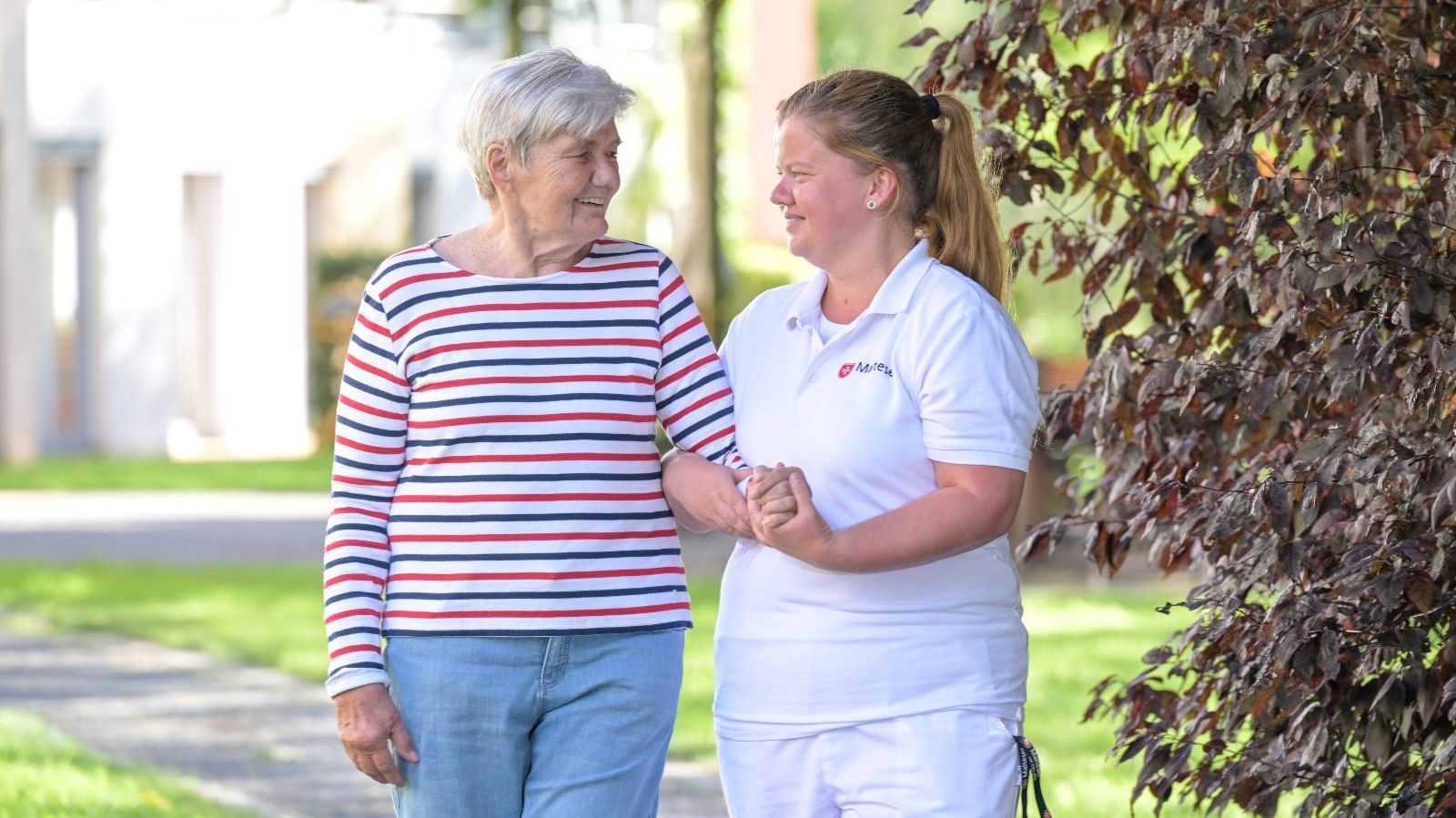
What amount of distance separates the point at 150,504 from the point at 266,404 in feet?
21.1

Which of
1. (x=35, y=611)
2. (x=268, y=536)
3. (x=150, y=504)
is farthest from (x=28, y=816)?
(x=150, y=504)

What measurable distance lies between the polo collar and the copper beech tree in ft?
2.11

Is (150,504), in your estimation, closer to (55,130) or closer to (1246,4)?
(55,130)

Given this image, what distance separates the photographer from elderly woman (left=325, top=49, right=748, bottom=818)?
3.28m

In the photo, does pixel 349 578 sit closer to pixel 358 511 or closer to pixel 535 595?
pixel 358 511

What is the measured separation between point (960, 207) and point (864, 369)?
0.34 m

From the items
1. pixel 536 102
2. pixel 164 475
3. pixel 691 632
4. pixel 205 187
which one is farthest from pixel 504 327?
pixel 205 187

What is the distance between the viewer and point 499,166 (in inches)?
131

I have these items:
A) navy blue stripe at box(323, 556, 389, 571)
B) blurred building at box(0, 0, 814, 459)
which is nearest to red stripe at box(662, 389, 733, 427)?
navy blue stripe at box(323, 556, 389, 571)

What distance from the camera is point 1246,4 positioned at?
377 centimetres

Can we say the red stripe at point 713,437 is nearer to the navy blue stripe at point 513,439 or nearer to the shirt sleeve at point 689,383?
the shirt sleeve at point 689,383

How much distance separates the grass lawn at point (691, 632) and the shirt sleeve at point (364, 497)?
3602 millimetres

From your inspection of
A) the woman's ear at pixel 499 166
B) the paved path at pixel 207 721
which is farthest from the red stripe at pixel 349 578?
the paved path at pixel 207 721

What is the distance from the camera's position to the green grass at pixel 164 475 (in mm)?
19969
